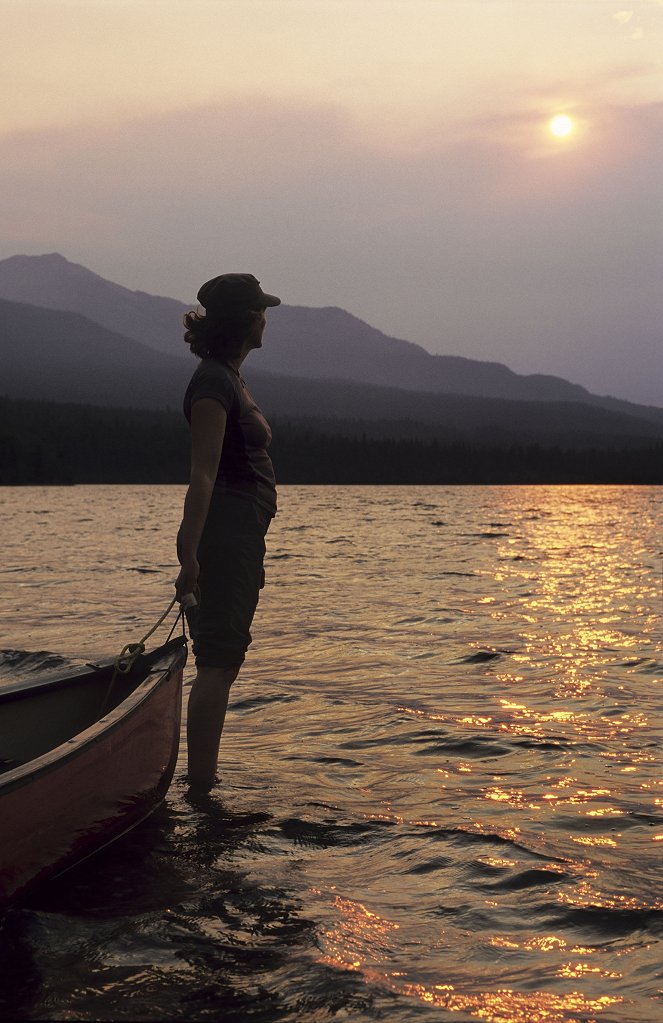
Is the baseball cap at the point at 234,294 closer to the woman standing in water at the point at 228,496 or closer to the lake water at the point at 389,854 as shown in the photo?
the woman standing in water at the point at 228,496

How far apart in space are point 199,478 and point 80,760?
4.77ft

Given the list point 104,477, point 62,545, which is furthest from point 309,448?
point 62,545

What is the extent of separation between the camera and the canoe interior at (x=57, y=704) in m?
5.54

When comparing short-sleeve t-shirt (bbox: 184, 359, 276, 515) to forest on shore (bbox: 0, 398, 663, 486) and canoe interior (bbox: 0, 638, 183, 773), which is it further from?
forest on shore (bbox: 0, 398, 663, 486)

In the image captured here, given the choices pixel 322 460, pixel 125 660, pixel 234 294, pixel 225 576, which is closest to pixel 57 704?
pixel 125 660

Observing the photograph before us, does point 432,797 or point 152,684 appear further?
point 432,797

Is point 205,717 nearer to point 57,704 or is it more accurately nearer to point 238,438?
point 57,704

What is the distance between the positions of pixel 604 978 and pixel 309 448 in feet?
461

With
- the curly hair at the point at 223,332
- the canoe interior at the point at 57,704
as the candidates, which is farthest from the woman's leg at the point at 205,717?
the curly hair at the point at 223,332

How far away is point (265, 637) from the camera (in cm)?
1210

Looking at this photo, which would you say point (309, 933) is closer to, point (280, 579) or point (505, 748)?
point (505, 748)

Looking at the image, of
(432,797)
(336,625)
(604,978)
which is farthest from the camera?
(336,625)

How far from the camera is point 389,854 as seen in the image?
5.06 metres

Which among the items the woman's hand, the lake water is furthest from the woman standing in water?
the lake water
